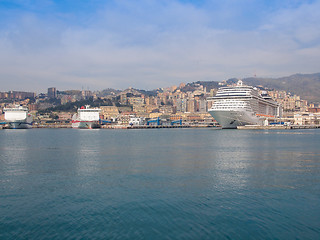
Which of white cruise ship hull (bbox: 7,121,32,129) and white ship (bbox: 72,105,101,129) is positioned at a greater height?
white ship (bbox: 72,105,101,129)

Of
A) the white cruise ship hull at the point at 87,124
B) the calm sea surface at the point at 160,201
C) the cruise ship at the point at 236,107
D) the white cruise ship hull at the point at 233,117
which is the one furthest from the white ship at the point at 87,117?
the calm sea surface at the point at 160,201

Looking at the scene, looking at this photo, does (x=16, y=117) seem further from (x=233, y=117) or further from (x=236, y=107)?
(x=236, y=107)

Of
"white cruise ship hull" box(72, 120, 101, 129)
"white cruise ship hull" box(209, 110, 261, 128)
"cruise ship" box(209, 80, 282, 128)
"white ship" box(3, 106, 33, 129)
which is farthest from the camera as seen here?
"white ship" box(3, 106, 33, 129)

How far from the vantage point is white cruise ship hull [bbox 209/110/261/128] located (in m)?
59.2

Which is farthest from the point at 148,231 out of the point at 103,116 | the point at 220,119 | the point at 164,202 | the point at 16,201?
the point at 103,116

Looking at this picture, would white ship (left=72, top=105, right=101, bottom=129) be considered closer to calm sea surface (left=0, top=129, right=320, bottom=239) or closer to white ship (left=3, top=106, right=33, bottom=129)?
white ship (left=3, top=106, right=33, bottom=129)

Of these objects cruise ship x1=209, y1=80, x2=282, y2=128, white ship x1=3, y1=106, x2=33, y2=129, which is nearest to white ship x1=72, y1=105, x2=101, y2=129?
white ship x1=3, y1=106, x2=33, y2=129

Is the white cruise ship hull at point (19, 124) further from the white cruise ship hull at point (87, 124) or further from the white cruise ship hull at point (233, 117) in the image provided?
the white cruise ship hull at point (233, 117)

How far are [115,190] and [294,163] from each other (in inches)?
419

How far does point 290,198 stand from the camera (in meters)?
10.7

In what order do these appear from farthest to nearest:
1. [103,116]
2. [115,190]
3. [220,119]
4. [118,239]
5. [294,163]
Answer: [103,116], [220,119], [294,163], [115,190], [118,239]

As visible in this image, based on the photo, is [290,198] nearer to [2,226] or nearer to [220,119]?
[2,226]

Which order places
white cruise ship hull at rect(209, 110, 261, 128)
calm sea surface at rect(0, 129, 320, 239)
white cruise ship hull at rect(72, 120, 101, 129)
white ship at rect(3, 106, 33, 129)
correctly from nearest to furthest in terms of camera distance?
calm sea surface at rect(0, 129, 320, 239) < white cruise ship hull at rect(209, 110, 261, 128) < white cruise ship hull at rect(72, 120, 101, 129) < white ship at rect(3, 106, 33, 129)

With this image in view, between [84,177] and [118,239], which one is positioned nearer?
[118,239]
